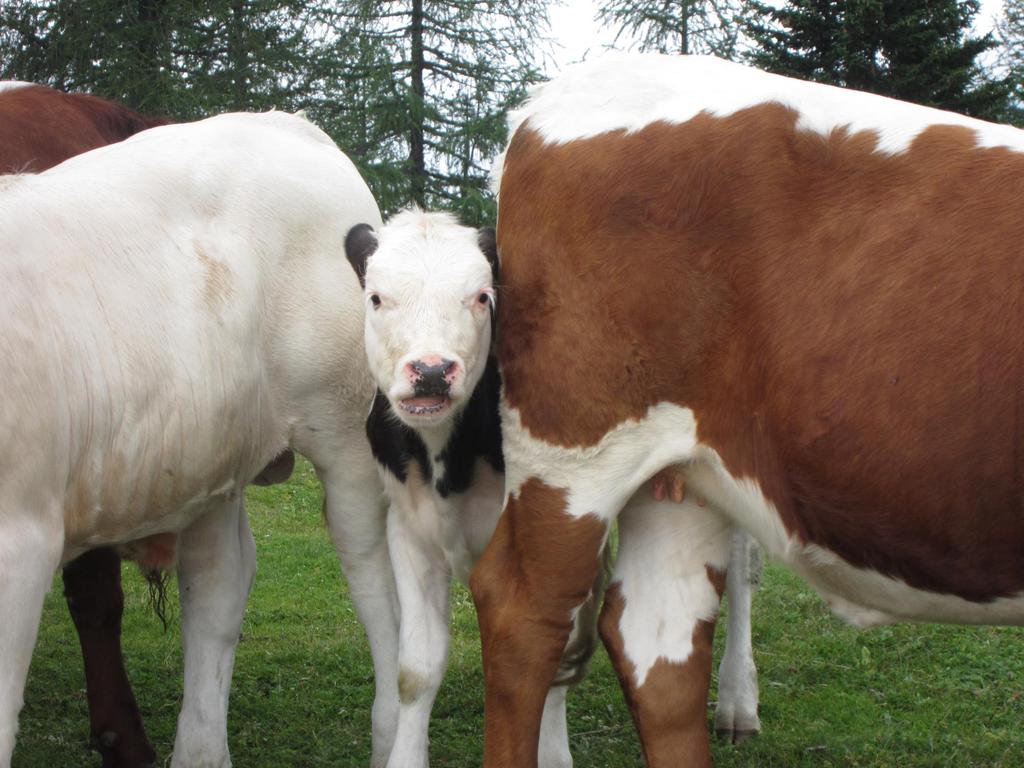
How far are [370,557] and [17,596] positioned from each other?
5.36 feet

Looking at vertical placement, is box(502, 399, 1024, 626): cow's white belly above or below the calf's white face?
below

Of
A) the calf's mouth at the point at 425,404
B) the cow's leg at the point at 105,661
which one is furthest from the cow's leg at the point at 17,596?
the cow's leg at the point at 105,661

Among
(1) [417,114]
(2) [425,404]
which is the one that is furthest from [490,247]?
(1) [417,114]

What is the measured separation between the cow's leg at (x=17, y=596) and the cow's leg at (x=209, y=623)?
4.16 feet

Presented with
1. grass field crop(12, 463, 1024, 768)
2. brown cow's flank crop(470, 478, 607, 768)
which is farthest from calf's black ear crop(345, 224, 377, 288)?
grass field crop(12, 463, 1024, 768)

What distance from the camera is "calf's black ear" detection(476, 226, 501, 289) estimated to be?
3.99 metres

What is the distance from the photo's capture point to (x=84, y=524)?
372 cm

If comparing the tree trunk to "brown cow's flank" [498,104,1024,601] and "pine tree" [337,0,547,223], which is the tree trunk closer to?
"pine tree" [337,0,547,223]

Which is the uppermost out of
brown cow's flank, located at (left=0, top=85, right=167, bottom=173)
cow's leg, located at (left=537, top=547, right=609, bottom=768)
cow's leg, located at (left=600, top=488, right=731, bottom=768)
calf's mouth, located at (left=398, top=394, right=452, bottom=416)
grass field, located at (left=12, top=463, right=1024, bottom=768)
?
brown cow's flank, located at (left=0, top=85, right=167, bottom=173)

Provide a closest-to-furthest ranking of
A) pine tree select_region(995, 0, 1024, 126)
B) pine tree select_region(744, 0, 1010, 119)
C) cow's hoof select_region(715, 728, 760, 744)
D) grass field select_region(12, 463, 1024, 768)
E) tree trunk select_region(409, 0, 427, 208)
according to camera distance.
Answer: grass field select_region(12, 463, 1024, 768), cow's hoof select_region(715, 728, 760, 744), pine tree select_region(744, 0, 1010, 119), tree trunk select_region(409, 0, 427, 208), pine tree select_region(995, 0, 1024, 126)

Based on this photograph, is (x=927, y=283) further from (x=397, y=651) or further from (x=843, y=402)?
(x=397, y=651)

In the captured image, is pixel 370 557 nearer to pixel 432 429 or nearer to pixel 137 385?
pixel 432 429

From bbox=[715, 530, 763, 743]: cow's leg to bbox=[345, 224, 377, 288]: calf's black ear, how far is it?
214cm

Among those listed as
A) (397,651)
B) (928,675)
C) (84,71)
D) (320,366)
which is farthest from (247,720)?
(84,71)
